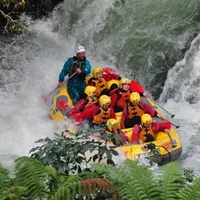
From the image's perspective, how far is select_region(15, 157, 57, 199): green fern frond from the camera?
283 centimetres

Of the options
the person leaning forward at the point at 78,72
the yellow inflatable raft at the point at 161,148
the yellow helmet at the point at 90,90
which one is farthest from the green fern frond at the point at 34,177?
the person leaning forward at the point at 78,72

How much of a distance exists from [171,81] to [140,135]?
4145 mm

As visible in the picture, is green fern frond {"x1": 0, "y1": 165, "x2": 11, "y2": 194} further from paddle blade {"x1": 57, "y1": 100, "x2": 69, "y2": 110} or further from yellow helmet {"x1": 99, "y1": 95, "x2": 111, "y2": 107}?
paddle blade {"x1": 57, "y1": 100, "x2": 69, "y2": 110}

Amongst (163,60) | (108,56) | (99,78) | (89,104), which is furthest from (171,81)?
(89,104)

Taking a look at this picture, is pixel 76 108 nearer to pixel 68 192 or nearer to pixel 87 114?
pixel 87 114

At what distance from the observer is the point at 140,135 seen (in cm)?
777

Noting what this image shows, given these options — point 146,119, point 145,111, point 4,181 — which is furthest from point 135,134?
point 4,181

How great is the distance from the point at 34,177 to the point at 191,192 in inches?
39.8

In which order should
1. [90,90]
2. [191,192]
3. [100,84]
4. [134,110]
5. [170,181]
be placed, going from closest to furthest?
[191,192] → [170,181] → [134,110] → [90,90] → [100,84]

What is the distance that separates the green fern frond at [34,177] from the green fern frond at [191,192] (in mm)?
817

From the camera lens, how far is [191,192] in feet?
8.37

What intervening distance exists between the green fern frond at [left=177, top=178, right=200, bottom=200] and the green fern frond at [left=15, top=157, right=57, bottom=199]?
0.82 metres

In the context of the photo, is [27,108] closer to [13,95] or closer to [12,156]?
[13,95]

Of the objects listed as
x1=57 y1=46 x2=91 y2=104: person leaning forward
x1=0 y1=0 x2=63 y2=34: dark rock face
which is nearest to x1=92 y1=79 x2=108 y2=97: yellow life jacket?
x1=57 y1=46 x2=91 y2=104: person leaning forward
